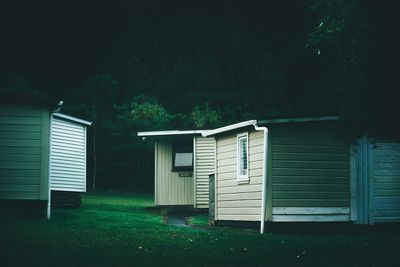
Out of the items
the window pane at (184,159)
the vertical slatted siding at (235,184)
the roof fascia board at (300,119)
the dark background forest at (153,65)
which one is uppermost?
the dark background forest at (153,65)

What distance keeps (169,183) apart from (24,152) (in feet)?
29.4

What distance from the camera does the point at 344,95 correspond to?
36.2 feet

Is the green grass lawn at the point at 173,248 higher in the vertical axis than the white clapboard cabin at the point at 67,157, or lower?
lower

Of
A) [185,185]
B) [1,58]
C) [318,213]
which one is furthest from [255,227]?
[1,58]

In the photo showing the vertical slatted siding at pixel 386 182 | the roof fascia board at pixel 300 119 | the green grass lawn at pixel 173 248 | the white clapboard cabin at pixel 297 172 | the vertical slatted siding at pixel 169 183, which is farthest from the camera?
the vertical slatted siding at pixel 169 183

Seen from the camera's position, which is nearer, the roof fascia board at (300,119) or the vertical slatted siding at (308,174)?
the roof fascia board at (300,119)

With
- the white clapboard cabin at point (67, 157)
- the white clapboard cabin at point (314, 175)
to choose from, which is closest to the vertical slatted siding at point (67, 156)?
the white clapboard cabin at point (67, 157)

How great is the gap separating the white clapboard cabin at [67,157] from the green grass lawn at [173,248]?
7026 millimetres

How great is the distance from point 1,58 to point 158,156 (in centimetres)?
2255

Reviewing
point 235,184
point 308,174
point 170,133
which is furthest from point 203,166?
point 308,174

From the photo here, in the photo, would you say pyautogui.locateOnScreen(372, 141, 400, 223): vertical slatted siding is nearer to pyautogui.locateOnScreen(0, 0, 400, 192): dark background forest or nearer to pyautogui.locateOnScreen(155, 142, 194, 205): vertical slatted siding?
pyautogui.locateOnScreen(155, 142, 194, 205): vertical slatted siding

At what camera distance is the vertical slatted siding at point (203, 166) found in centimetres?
2467

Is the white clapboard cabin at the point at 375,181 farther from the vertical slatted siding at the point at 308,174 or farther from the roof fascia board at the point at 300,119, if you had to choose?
the roof fascia board at the point at 300,119

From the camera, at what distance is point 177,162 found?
26.0 metres
